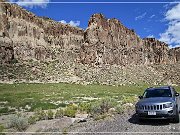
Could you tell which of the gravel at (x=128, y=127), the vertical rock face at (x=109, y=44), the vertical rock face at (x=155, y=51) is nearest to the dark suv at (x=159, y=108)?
the gravel at (x=128, y=127)

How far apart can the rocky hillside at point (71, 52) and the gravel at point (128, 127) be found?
3103 inches

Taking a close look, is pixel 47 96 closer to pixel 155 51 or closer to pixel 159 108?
pixel 159 108

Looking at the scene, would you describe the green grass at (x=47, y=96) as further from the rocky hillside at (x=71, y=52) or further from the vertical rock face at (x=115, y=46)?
the vertical rock face at (x=115, y=46)

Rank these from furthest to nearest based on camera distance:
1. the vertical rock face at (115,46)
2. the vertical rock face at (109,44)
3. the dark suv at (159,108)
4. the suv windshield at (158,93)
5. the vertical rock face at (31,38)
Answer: the vertical rock face at (115,46) < the vertical rock face at (109,44) < the vertical rock face at (31,38) < the suv windshield at (158,93) < the dark suv at (159,108)

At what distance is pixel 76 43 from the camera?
156 m

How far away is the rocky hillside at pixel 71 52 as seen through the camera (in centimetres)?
11019

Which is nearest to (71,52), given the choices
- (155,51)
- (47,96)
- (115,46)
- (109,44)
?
(109,44)

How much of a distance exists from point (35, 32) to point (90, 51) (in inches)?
936

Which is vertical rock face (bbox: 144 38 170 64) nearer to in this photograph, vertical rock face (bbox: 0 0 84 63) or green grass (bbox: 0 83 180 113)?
vertical rock face (bbox: 0 0 84 63)

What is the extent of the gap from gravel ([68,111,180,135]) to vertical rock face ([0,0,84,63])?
91.4 meters

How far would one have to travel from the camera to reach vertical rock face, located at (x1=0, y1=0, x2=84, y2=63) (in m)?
117

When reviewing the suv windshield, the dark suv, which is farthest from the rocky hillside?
the dark suv

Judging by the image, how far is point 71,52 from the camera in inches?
5571

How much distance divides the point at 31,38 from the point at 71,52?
18376mm
